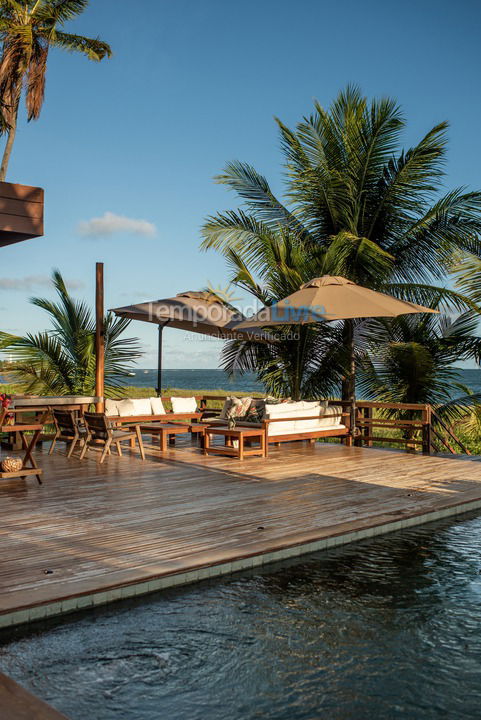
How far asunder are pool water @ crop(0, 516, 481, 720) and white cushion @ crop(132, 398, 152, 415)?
18.9 ft

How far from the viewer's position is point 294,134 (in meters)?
13.2

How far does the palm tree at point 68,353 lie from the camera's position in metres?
12.9

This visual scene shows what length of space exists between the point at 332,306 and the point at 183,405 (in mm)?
3257

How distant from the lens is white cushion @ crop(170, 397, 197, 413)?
36.5 ft

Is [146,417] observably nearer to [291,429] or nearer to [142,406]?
[142,406]

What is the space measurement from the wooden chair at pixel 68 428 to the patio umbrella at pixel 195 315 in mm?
2283

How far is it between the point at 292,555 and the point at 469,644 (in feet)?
5.30

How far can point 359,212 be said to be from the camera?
1268 cm

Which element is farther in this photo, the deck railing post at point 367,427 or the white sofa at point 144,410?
the deck railing post at point 367,427

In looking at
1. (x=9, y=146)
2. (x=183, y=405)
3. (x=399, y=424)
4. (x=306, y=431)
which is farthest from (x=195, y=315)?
(x=9, y=146)

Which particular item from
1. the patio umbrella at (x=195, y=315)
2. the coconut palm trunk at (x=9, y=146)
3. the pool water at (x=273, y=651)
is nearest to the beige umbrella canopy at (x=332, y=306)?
the patio umbrella at (x=195, y=315)

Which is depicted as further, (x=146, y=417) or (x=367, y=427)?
(x=367, y=427)

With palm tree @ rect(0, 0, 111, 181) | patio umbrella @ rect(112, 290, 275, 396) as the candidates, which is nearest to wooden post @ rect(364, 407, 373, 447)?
patio umbrella @ rect(112, 290, 275, 396)

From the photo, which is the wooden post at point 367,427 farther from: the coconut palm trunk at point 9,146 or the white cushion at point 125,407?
the coconut palm trunk at point 9,146
